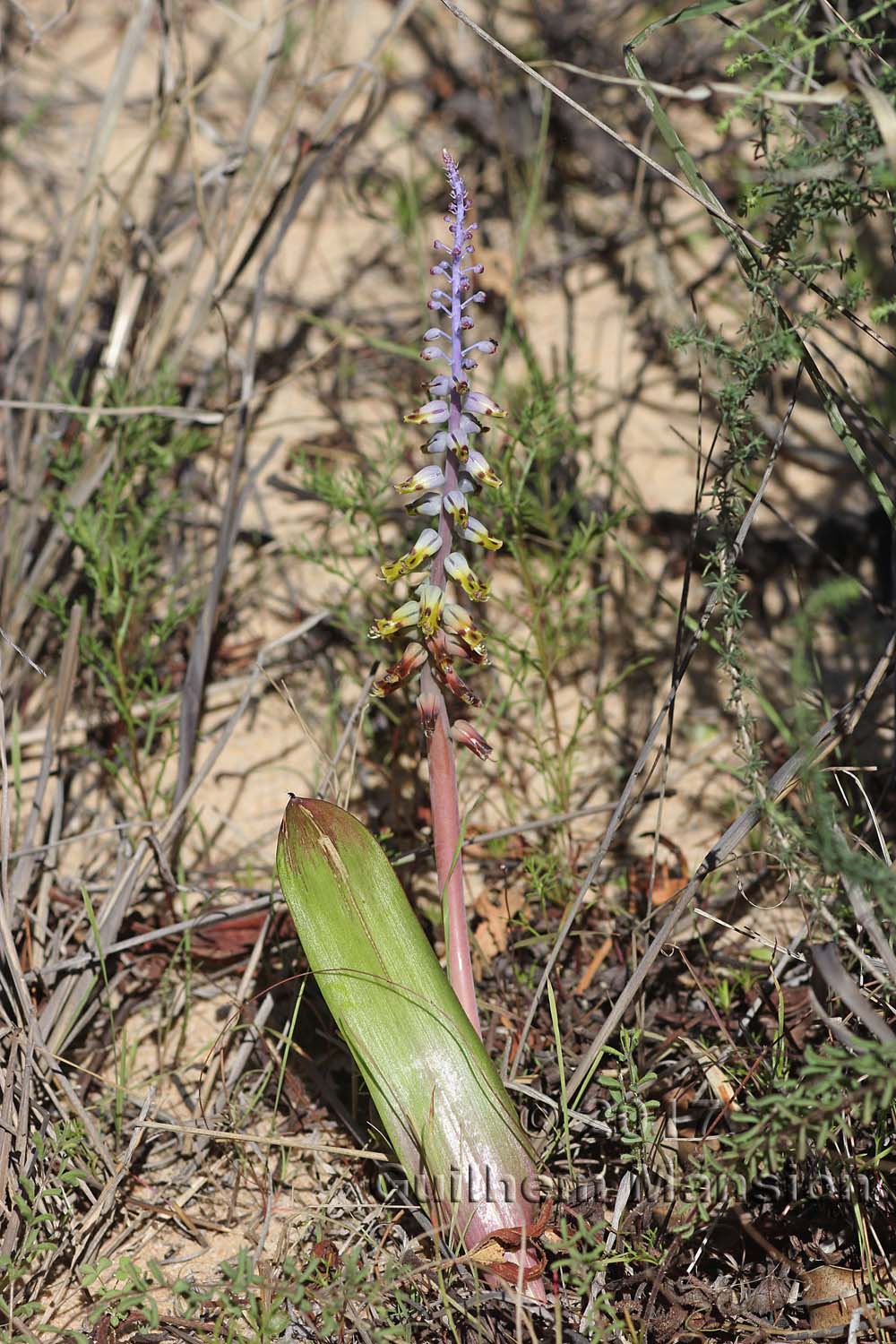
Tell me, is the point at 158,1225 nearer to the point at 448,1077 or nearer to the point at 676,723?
the point at 448,1077

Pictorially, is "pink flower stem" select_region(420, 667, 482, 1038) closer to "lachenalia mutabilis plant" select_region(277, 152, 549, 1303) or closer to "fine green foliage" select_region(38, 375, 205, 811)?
"lachenalia mutabilis plant" select_region(277, 152, 549, 1303)

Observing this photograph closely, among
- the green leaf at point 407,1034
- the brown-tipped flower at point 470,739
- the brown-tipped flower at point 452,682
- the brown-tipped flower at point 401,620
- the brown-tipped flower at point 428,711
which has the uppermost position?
the brown-tipped flower at point 401,620

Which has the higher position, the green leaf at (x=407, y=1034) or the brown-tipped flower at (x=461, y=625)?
the brown-tipped flower at (x=461, y=625)

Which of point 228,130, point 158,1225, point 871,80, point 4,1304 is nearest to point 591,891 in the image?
point 158,1225

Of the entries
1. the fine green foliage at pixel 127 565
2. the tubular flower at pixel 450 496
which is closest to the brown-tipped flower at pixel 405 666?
the tubular flower at pixel 450 496

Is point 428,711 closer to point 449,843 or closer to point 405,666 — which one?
point 405,666

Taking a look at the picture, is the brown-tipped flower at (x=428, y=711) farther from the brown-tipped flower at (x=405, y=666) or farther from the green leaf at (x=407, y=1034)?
the green leaf at (x=407, y=1034)

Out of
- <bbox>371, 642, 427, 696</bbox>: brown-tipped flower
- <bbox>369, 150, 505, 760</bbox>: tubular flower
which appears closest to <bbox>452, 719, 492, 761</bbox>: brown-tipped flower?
<bbox>369, 150, 505, 760</bbox>: tubular flower
